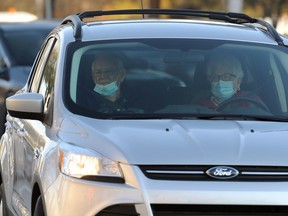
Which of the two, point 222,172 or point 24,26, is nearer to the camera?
point 222,172

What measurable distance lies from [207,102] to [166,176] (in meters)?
1.18

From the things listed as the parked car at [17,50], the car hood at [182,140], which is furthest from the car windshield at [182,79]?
the parked car at [17,50]

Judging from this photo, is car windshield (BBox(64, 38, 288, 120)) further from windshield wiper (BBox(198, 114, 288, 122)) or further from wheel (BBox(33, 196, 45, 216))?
wheel (BBox(33, 196, 45, 216))

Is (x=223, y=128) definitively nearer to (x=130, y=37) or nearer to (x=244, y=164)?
(x=244, y=164)

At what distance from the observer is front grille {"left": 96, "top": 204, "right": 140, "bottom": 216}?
4.91 metres

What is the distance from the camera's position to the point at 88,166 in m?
5.07

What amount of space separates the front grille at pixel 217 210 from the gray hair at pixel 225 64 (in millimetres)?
1474

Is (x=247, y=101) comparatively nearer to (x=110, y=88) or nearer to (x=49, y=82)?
(x=110, y=88)

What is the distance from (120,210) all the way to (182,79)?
154 centimetres

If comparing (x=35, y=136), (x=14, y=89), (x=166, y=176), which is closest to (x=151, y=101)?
(x=35, y=136)

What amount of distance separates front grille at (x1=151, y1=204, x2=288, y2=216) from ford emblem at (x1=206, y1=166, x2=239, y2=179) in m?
0.15

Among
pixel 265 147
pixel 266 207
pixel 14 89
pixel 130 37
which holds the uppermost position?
pixel 14 89

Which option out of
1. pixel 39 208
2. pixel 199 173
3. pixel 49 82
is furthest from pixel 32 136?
pixel 199 173

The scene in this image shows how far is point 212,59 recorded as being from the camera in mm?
6340
